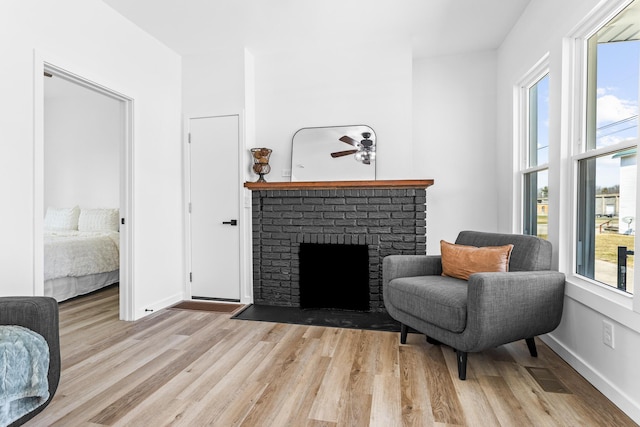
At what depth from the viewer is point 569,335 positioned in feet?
7.41

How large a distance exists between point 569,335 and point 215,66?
3.89 m

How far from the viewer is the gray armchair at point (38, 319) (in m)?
1.50

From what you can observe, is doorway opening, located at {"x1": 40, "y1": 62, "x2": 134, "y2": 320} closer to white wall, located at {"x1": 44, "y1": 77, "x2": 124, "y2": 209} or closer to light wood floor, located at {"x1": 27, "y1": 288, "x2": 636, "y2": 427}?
white wall, located at {"x1": 44, "y1": 77, "x2": 124, "y2": 209}

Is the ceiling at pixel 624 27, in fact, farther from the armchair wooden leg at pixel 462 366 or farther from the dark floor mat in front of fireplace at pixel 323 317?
the dark floor mat in front of fireplace at pixel 323 317

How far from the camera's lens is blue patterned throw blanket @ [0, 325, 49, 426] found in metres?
1.26

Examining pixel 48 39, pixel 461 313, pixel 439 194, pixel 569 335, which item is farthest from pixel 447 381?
pixel 48 39

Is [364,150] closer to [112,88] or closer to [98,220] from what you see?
[112,88]

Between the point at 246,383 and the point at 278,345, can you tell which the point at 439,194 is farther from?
the point at 246,383

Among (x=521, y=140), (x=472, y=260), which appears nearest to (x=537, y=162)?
(x=521, y=140)

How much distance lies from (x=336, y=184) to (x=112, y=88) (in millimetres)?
2089

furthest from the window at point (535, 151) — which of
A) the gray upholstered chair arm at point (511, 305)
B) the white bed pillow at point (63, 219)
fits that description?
the white bed pillow at point (63, 219)

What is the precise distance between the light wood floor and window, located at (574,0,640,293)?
0.72 m

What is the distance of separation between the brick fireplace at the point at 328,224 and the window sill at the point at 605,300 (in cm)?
129

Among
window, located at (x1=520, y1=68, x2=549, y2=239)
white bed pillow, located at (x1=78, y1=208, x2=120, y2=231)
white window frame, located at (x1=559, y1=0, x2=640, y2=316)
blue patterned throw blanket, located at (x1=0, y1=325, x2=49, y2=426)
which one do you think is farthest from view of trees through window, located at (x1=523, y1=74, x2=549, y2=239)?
white bed pillow, located at (x1=78, y1=208, x2=120, y2=231)
